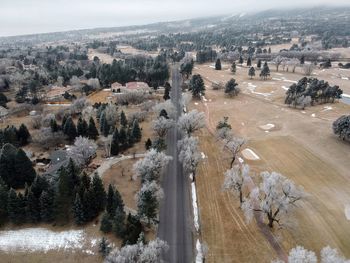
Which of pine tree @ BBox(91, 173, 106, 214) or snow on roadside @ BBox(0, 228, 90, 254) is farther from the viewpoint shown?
pine tree @ BBox(91, 173, 106, 214)

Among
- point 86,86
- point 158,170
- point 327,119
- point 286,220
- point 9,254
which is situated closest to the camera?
point 9,254

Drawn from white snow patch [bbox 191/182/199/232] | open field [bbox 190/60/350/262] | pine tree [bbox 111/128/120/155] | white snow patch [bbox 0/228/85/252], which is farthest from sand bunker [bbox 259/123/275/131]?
white snow patch [bbox 0/228/85/252]

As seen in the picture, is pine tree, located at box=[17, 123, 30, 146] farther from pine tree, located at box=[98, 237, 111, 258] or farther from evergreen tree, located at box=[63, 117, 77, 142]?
pine tree, located at box=[98, 237, 111, 258]

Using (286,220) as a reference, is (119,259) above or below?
above

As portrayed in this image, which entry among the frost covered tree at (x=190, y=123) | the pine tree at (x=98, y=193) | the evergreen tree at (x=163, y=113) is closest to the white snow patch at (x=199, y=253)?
the pine tree at (x=98, y=193)

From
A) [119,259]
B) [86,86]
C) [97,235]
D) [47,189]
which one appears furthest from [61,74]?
[119,259]

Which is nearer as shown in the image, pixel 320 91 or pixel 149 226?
pixel 149 226

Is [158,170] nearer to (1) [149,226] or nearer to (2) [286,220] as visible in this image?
(1) [149,226]

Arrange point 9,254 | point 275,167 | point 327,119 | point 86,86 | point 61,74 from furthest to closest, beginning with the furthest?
point 61,74 → point 86,86 → point 327,119 → point 275,167 → point 9,254
